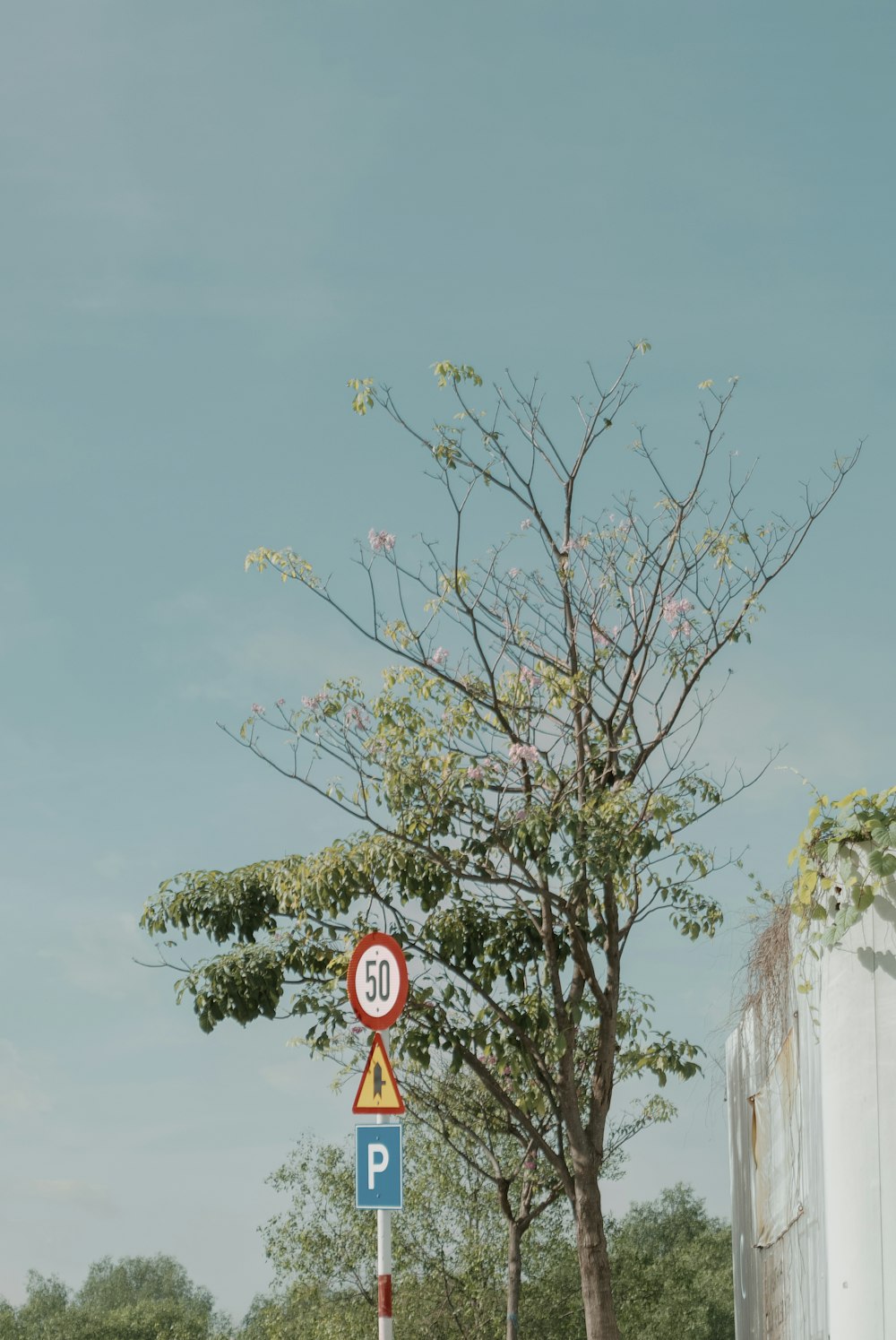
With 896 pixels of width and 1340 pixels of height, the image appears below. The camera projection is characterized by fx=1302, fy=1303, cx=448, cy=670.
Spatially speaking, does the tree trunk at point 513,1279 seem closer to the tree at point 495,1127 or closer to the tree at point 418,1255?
the tree at point 495,1127

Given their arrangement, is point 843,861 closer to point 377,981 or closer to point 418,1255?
point 377,981

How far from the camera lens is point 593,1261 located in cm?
998

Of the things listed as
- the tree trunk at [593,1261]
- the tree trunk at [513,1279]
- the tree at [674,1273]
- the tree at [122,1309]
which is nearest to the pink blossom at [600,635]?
the tree trunk at [593,1261]

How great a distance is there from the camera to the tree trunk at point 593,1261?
32.4ft

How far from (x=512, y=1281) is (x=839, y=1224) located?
12161 mm

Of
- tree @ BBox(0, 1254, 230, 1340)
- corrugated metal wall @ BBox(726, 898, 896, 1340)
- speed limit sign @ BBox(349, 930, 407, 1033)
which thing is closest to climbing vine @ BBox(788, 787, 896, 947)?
corrugated metal wall @ BBox(726, 898, 896, 1340)

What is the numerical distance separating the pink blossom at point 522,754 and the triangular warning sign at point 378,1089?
14.7 feet

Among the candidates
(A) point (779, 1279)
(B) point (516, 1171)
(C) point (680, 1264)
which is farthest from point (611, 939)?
(C) point (680, 1264)

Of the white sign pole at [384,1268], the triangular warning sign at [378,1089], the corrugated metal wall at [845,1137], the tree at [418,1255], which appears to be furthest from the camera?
the tree at [418,1255]

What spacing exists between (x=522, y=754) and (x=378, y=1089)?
4.65m

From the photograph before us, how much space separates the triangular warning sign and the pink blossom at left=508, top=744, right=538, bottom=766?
447 cm

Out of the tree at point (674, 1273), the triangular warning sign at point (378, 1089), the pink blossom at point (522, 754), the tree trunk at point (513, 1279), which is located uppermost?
the pink blossom at point (522, 754)

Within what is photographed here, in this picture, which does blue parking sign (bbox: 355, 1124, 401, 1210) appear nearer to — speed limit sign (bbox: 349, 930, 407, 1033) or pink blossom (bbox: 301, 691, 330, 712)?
speed limit sign (bbox: 349, 930, 407, 1033)

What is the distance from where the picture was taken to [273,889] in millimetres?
12086
